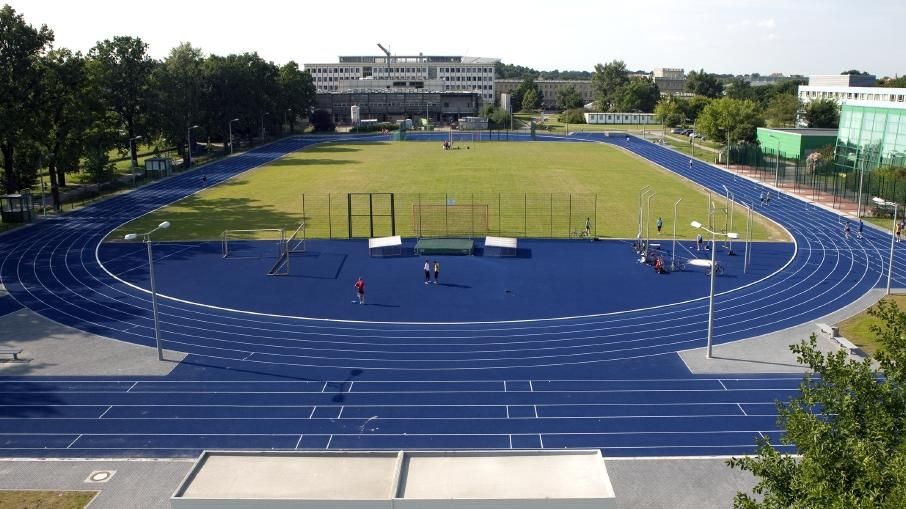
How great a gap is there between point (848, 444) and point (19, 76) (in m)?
59.9

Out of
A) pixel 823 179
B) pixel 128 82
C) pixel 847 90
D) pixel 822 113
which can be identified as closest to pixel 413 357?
pixel 823 179

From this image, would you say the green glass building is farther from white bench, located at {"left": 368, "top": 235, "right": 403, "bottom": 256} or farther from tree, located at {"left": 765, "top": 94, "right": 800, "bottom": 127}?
white bench, located at {"left": 368, "top": 235, "right": 403, "bottom": 256}

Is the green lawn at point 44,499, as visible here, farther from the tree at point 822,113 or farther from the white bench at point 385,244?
the tree at point 822,113

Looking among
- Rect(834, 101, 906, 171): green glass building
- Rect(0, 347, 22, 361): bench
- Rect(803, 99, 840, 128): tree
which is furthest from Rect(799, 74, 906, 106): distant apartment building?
Rect(0, 347, 22, 361): bench

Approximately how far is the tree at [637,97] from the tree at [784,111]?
2339 inches

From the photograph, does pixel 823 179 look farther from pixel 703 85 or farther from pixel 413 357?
pixel 703 85

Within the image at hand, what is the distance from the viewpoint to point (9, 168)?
5684 centimetres

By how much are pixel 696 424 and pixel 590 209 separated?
1430 inches

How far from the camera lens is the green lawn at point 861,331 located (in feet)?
92.3

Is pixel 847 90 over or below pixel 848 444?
over

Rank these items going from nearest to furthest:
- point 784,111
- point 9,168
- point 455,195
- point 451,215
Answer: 1. point 451,215
2. point 9,168
3. point 455,195
4. point 784,111

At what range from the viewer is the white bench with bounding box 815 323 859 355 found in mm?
27312

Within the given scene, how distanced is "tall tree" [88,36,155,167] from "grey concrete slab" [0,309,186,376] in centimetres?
5505

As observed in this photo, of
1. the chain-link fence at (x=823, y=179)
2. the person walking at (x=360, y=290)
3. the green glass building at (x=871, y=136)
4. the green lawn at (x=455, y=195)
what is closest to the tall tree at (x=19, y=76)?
the green lawn at (x=455, y=195)
